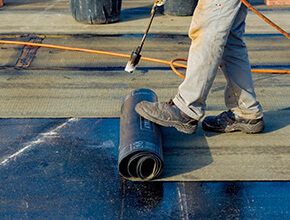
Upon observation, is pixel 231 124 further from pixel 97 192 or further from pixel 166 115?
pixel 97 192

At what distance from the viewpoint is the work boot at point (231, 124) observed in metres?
3.65

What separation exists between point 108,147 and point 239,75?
Answer: 1.21 meters

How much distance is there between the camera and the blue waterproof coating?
3.00m

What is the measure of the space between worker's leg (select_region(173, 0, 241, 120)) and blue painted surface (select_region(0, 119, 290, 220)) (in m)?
0.65

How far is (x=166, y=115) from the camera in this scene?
339 cm

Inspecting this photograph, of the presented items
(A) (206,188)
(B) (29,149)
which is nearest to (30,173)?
(B) (29,149)

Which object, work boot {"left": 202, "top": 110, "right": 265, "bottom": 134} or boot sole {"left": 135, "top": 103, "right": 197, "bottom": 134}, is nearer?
boot sole {"left": 135, "top": 103, "right": 197, "bottom": 134}

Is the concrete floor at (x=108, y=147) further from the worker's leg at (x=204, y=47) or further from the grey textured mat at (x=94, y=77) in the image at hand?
the worker's leg at (x=204, y=47)

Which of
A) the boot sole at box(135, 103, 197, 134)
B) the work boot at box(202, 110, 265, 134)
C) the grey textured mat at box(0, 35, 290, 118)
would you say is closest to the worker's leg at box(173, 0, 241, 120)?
the boot sole at box(135, 103, 197, 134)

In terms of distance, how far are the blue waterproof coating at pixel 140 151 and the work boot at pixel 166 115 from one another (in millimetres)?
61

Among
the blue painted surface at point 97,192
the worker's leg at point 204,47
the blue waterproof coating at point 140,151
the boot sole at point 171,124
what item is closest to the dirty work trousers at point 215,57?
the worker's leg at point 204,47

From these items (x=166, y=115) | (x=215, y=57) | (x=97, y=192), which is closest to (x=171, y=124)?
(x=166, y=115)

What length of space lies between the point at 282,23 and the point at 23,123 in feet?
15.9

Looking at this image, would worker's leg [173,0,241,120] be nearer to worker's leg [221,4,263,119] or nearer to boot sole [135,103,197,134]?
boot sole [135,103,197,134]
